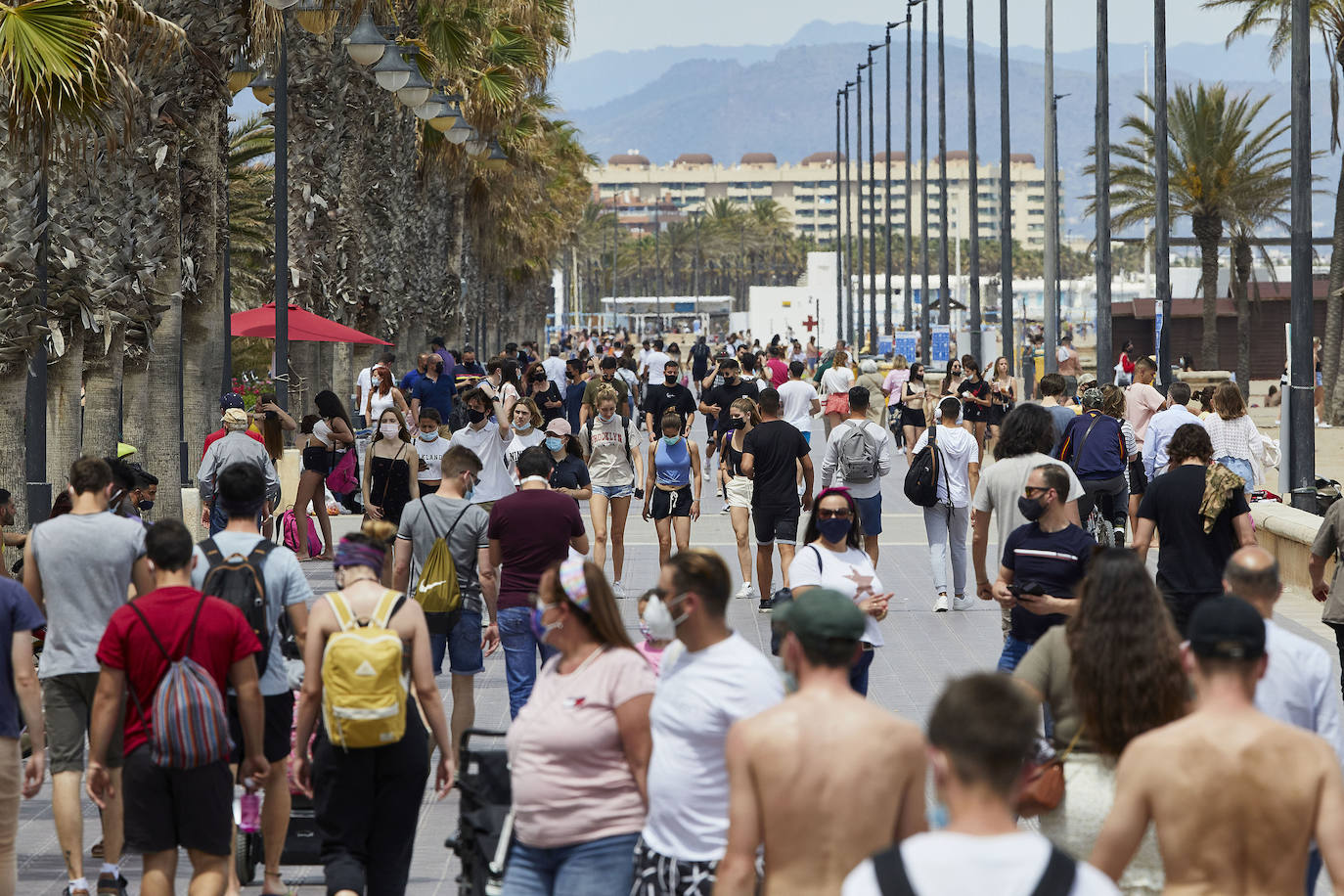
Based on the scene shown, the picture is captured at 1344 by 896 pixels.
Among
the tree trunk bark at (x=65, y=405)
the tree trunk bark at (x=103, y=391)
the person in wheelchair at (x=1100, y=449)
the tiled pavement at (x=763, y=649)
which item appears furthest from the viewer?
the tree trunk bark at (x=103, y=391)

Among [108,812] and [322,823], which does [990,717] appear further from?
[108,812]

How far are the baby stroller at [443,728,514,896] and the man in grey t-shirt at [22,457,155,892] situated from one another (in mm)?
1914

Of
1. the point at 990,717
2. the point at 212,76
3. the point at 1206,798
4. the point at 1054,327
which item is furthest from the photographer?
the point at 1054,327

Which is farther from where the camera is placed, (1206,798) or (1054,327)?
(1054,327)

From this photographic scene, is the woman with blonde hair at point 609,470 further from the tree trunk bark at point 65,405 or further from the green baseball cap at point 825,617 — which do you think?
the green baseball cap at point 825,617

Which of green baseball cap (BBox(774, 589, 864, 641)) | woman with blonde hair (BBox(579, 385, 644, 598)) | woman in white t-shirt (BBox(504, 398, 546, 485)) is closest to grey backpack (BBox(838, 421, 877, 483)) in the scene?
woman with blonde hair (BBox(579, 385, 644, 598))

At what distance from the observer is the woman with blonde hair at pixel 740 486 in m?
13.8

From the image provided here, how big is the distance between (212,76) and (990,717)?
46.5 feet

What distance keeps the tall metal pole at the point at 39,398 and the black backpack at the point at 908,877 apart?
993 cm

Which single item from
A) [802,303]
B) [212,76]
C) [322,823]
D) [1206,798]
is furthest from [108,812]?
[802,303]

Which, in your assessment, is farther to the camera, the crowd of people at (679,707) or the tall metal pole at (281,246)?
the tall metal pole at (281,246)

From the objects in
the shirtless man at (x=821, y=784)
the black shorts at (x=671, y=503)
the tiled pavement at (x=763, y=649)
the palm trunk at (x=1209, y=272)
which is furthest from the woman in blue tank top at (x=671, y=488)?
the palm trunk at (x=1209, y=272)

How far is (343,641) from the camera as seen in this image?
19.3 ft

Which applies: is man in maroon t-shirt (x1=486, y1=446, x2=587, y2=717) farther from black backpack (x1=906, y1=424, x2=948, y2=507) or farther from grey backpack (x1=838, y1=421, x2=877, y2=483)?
black backpack (x1=906, y1=424, x2=948, y2=507)
